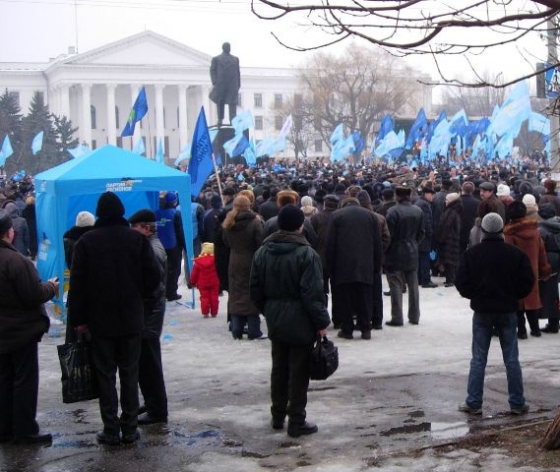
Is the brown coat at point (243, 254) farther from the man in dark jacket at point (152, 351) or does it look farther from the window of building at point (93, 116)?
the window of building at point (93, 116)

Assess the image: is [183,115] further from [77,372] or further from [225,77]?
[77,372]

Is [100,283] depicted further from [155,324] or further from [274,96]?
[274,96]

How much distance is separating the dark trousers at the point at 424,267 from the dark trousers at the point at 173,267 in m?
3.61

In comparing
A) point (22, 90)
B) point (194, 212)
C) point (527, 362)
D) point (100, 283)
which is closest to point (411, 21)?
point (100, 283)

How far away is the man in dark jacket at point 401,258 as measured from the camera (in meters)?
11.8

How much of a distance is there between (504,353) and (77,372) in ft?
10.2

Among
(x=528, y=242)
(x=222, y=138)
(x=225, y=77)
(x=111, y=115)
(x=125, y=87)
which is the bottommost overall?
(x=528, y=242)

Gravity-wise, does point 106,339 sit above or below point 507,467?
above

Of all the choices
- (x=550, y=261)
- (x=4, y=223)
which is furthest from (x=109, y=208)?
(x=550, y=261)

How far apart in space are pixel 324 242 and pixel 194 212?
468 centimetres

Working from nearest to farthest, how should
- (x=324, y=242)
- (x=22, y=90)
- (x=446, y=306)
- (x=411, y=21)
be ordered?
(x=411, y=21)
(x=324, y=242)
(x=446, y=306)
(x=22, y=90)

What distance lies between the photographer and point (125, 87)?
98750mm

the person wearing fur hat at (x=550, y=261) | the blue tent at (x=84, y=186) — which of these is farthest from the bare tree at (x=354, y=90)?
→ the person wearing fur hat at (x=550, y=261)

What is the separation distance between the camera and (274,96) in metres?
108
